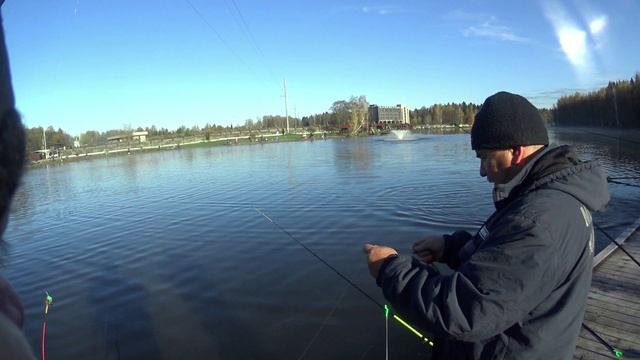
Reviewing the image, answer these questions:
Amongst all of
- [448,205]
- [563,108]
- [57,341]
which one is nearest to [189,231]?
[57,341]

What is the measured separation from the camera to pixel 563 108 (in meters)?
148

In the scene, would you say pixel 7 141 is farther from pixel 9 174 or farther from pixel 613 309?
pixel 613 309

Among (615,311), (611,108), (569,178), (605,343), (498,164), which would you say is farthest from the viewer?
(611,108)

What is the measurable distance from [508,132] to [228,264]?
34.1 feet

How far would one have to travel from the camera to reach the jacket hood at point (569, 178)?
2.05m

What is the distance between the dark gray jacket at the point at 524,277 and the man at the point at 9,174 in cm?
151

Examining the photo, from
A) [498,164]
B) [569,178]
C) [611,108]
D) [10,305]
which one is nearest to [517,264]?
[569,178]

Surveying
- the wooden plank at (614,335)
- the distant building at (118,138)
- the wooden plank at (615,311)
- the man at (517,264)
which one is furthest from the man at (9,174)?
the distant building at (118,138)

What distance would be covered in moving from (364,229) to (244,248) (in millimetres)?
3901

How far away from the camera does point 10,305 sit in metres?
1.04

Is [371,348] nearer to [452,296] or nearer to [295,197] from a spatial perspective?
[452,296]

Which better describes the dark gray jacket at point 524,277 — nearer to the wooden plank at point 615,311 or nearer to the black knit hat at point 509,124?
the black knit hat at point 509,124

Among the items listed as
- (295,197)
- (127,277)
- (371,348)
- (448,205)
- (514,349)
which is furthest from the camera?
(295,197)

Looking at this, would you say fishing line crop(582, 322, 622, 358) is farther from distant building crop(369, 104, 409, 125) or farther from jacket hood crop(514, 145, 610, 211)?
distant building crop(369, 104, 409, 125)
